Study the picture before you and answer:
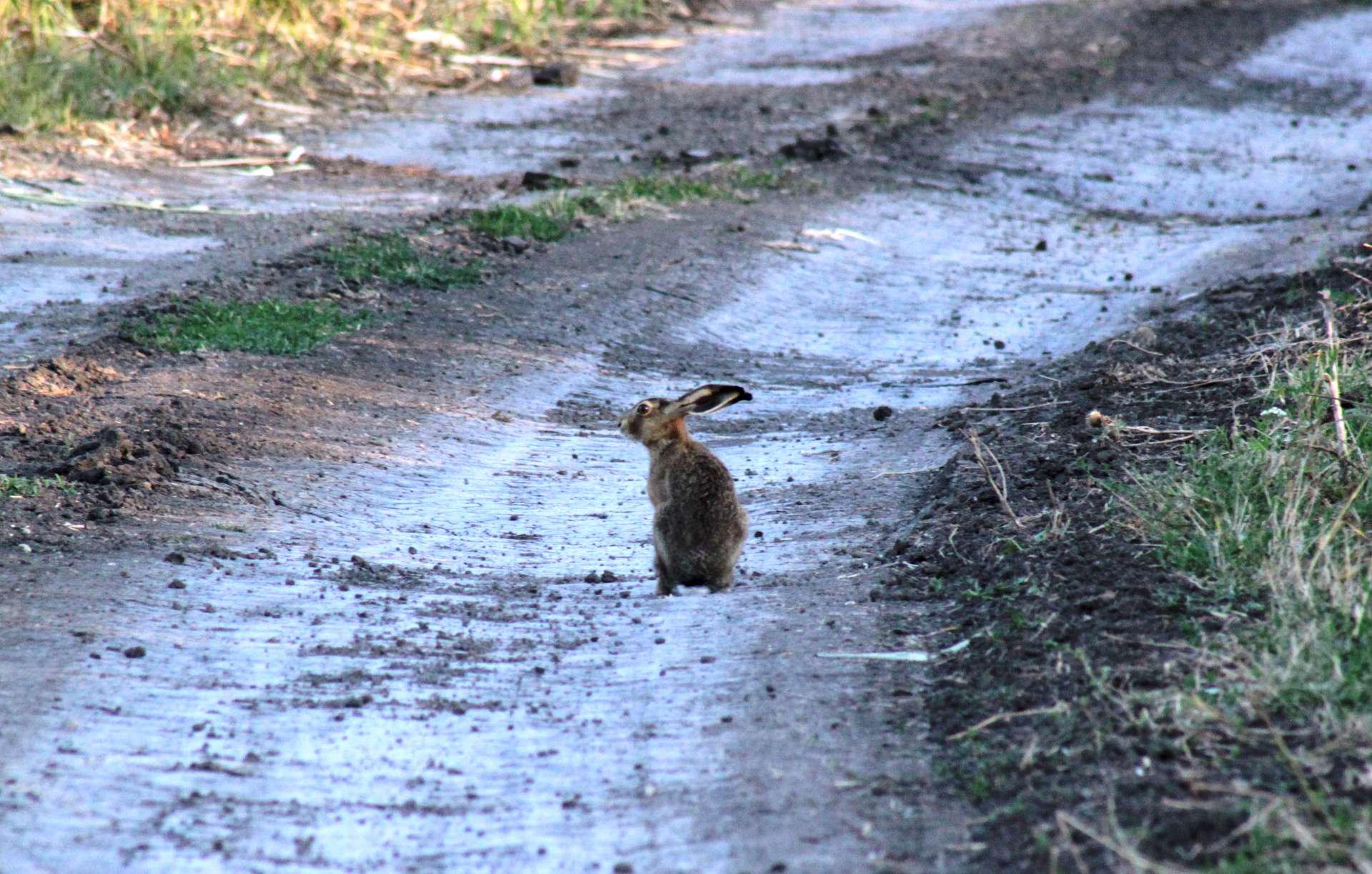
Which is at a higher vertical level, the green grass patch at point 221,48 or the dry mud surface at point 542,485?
the green grass patch at point 221,48

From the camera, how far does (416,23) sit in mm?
17750

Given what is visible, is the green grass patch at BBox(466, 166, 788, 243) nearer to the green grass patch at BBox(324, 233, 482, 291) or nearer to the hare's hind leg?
the green grass patch at BBox(324, 233, 482, 291)

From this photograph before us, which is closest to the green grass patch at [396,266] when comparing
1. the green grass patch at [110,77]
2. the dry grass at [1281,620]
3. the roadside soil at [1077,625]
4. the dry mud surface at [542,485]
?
the dry mud surface at [542,485]

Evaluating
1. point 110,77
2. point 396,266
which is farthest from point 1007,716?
point 110,77

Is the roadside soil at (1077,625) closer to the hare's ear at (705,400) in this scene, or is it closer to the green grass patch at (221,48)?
the hare's ear at (705,400)

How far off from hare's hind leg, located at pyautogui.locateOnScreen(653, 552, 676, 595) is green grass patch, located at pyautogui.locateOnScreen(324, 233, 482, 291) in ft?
14.7

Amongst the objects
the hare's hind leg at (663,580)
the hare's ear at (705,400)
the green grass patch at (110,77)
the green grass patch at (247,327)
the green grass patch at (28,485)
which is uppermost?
the green grass patch at (110,77)

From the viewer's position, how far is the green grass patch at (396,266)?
10016mm

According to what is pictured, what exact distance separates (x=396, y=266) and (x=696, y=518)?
4927mm

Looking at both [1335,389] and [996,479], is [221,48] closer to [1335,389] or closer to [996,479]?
[996,479]

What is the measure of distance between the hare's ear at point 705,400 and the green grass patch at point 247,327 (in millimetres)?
2838

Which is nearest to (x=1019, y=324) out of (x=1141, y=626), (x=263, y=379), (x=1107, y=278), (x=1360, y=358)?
(x=1107, y=278)

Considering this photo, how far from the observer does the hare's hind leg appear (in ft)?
19.4

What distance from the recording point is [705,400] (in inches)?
254
